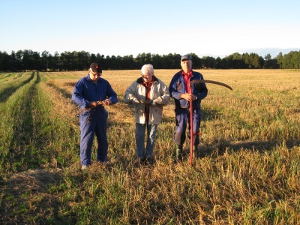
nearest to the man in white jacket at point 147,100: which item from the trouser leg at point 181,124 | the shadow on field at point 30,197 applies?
the trouser leg at point 181,124

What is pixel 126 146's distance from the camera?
686 centimetres

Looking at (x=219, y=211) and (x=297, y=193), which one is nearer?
(x=219, y=211)

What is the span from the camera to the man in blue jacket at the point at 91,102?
5.18 meters

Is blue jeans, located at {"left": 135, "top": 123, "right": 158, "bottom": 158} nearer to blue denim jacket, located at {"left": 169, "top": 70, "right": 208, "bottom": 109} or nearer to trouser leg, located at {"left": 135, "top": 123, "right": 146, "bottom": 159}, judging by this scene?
trouser leg, located at {"left": 135, "top": 123, "right": 146, "bottom": 159}

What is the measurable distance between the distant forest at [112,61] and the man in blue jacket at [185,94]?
84.6 metres

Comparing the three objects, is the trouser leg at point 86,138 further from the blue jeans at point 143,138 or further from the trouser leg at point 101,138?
the blue jeans at point 143,138

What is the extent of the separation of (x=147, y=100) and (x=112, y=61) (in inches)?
3394

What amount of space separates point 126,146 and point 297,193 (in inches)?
147

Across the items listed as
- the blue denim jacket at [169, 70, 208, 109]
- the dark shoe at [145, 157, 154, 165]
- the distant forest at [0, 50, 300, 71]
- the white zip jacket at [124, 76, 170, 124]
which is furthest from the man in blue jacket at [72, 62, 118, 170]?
the distant forest at [0, 50, 300, 71]

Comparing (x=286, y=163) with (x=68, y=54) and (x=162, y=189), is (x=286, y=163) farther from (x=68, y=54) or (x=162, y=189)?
(x=68, y=54)

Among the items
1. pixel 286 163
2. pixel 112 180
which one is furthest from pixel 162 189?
pixel 286 163

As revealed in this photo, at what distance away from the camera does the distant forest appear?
87188 millimetres

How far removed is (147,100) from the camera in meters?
5.49

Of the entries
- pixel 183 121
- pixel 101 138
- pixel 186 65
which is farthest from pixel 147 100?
pixel 101 138
